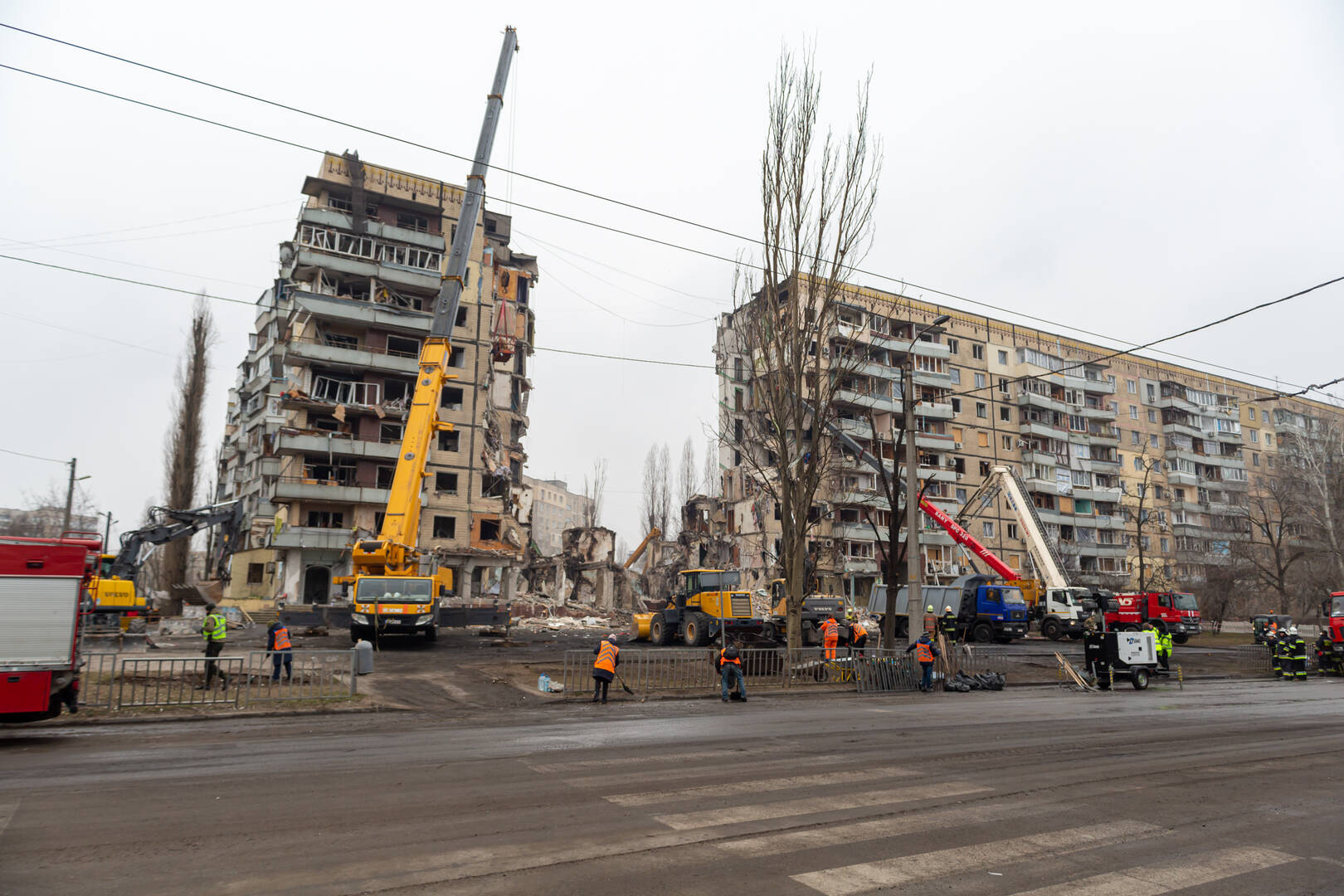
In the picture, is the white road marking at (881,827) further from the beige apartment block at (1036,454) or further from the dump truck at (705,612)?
the beige apartment block at (1036,454)

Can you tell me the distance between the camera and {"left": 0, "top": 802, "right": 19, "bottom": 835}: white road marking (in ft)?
20.6

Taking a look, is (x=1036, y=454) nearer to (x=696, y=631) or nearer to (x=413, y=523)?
(x=696, y=631)

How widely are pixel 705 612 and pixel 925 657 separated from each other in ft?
33.7

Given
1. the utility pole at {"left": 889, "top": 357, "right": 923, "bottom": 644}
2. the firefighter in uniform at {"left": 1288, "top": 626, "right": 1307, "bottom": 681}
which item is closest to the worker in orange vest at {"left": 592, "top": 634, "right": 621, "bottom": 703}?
the utility pole at {"left": 889, "top": 357, "right": 923, "bottom": 644}

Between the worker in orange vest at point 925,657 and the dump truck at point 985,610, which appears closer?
the worker in orange vest at point 925,657

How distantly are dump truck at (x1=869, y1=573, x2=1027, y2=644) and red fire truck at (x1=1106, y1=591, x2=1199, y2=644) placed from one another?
16.0 ft

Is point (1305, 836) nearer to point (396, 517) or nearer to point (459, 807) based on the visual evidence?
point (459, 807)

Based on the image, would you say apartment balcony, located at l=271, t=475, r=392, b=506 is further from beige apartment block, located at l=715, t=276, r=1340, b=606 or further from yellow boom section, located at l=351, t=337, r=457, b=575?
beige apartment block, located at l=715, t=276, r=1340, b=606

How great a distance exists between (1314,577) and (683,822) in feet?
206

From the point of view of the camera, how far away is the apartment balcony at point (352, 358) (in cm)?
4716

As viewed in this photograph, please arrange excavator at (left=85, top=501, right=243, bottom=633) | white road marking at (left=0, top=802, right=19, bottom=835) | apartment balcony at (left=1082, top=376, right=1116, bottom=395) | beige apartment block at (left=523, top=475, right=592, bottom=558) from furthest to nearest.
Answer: beige apartment block at (left=523, top=475, right=592, bottom=558) < apartment balcony at (left=1082, top=376, right=1116, bottom=395) < excavator at (left=85, top=501, right=243, bottom=633) < white road marking at (left=0, top=802, right=19, bottom=835)

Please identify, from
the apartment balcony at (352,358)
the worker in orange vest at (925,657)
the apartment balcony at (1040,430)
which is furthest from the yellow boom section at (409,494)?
the apartment balcony at (1040,430)

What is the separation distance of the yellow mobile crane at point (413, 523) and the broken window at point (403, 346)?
25.7 meters

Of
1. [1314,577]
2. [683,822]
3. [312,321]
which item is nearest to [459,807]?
[683,822]
